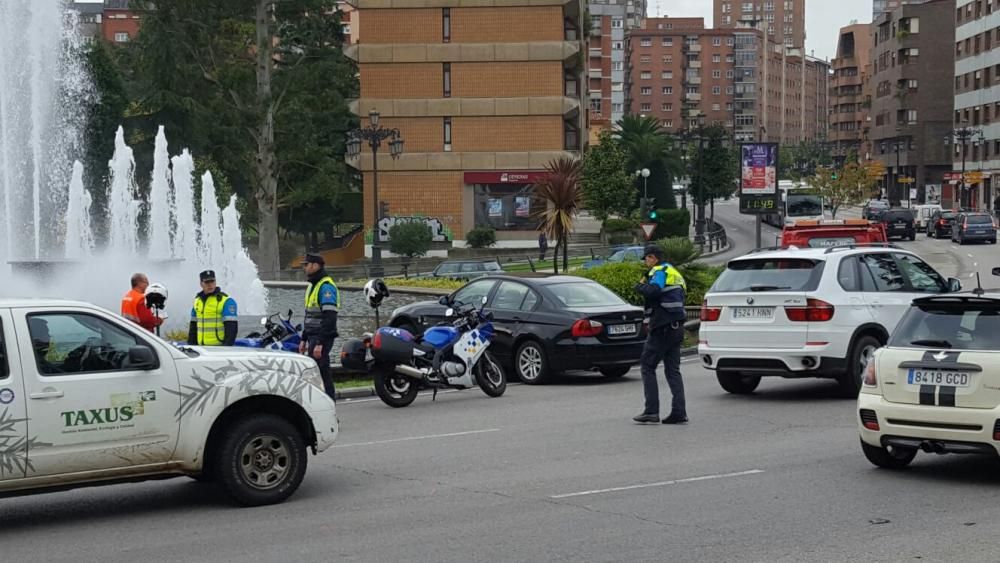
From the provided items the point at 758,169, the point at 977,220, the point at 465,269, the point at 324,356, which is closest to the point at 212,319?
the point at 324,356

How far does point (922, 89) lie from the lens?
122562 mm

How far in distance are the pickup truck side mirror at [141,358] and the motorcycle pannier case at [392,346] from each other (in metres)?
6.29

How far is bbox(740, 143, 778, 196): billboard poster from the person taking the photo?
137ft

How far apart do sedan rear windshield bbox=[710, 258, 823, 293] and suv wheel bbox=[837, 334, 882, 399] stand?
86 cm

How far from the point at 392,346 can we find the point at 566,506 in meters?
6.30

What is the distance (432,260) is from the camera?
198 feet

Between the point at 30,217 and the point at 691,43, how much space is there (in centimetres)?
15033

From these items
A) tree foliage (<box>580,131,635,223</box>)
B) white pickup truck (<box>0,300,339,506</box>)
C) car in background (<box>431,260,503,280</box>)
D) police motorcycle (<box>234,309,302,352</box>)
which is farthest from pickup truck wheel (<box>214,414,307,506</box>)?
tree foliage (<box>580,131,635,223</box>)

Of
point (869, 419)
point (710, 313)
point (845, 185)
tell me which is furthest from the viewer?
point (845, 185)

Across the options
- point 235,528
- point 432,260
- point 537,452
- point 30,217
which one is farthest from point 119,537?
point 432,260

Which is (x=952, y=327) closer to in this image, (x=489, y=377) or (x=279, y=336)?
(x=489, y=377)

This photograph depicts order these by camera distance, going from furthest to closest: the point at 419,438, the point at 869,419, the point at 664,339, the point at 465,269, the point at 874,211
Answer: the point at 874,211
the point at 465,269
the point at 664,339
the point at 419,438
the point at 869,419

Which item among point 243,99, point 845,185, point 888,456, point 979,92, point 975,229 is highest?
point 979,92

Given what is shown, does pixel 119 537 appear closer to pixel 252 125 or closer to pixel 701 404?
pixel 701 404
